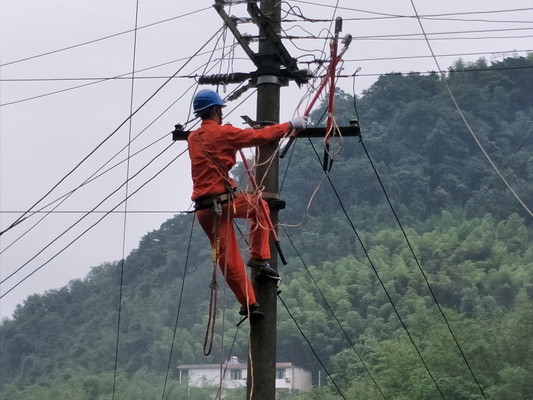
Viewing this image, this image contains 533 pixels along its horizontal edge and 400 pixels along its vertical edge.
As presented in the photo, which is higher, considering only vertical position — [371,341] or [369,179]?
[369,179]

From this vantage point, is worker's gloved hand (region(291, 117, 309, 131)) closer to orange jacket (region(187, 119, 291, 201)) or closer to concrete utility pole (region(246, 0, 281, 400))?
orange jacket (region(187, 119, 291, 201))

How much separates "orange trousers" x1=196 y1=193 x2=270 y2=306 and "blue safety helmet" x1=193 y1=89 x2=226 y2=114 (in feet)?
2.34

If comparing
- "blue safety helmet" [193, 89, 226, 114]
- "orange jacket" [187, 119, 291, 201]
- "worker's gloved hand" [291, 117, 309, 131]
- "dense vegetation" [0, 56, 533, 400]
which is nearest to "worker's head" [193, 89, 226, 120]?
"blue safety helmet" [193, 89, 226, 114]

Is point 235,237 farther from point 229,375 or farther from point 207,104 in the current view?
point 229,375

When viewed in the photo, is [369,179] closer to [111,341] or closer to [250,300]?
[111,341]

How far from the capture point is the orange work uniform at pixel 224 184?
27.0 feet

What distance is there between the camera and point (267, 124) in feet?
29.6

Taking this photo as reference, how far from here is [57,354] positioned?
76.6m

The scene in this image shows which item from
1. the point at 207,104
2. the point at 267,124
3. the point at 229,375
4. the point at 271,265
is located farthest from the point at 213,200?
the point at 229,375

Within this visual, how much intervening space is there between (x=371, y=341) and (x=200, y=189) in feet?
204

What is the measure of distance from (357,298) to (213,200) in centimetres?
6807

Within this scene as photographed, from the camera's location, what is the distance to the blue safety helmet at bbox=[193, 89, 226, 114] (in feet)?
27.7

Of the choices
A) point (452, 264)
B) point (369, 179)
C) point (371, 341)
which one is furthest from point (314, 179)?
point (371, 341)

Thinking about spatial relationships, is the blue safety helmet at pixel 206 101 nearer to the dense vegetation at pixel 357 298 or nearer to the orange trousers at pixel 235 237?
the orange trousers at pixel 235 237
